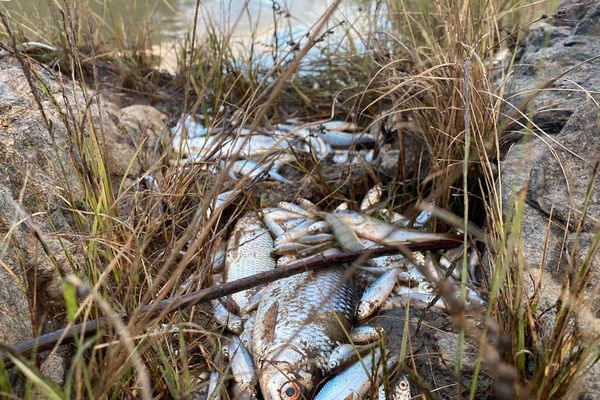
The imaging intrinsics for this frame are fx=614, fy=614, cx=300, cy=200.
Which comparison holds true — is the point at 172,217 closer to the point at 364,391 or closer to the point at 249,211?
the point at 249,211

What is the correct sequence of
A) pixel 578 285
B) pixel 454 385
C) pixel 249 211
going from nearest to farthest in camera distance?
pixel 578 285
pixel 454 385
pixel 249 211

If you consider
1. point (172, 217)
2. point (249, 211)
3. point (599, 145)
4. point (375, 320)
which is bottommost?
point (375, 320)

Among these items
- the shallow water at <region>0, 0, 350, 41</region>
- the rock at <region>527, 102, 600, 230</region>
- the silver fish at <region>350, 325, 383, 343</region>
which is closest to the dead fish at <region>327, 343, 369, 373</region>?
the silver fish at <region>350, 325, 383, 343</region>

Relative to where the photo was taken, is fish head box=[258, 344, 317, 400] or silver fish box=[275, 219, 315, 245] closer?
fish head box=[258, 344, 317, 400]

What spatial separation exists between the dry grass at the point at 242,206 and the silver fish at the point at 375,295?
46 cm

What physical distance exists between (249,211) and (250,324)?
3.04ft

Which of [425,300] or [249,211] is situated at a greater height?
[249,211]

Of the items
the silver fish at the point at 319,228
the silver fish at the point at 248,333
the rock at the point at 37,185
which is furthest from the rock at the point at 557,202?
the rock at the point at 37,185

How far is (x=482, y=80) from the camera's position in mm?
2871

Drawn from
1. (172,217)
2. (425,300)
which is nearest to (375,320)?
(425,300)

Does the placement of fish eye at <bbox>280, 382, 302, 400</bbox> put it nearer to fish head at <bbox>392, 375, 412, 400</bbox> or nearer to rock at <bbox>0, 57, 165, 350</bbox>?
fish head at <bbox>392, 375, 412, 400</bbox>

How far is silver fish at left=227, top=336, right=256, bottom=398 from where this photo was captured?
2150mm

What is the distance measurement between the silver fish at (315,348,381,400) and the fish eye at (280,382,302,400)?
0.09 meters

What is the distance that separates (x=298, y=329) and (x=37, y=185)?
48.2 inches
